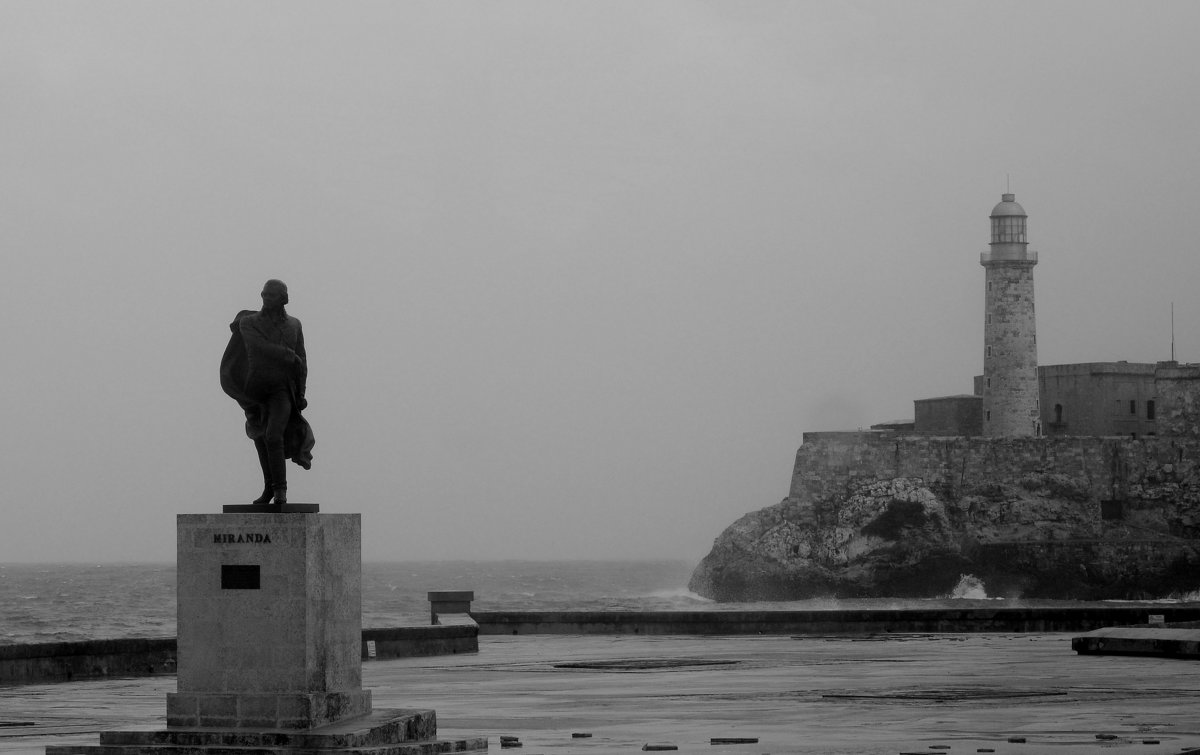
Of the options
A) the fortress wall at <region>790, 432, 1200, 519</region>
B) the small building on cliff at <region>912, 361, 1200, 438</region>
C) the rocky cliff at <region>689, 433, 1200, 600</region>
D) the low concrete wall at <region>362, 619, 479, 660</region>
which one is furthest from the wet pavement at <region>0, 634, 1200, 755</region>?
the small building on cliff at <region>912, 361, 1200, 438</region>

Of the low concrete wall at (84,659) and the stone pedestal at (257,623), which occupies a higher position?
the stone pedestal at (257,623)

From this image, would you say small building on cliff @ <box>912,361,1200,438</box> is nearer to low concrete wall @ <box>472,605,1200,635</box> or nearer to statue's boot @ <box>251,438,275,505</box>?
low concrete wall @ <box>472,605,1200,635</box>

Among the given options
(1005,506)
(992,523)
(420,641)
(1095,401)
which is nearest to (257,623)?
(420,641)

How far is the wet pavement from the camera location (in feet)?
39.7

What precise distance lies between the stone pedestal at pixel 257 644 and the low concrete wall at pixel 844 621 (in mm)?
18225

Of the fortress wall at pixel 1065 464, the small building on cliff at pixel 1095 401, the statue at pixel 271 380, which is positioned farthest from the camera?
the small building on cliff at pixel 1095 401

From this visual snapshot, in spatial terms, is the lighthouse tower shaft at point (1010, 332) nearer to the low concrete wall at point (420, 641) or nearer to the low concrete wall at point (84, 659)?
the low concrete wall at point (420, 641)

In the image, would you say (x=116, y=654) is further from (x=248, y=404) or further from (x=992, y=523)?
(x=992, y=523)

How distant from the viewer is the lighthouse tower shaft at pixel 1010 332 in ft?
308

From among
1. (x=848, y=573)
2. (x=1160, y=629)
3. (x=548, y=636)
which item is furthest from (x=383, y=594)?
(x=1160, y=629)

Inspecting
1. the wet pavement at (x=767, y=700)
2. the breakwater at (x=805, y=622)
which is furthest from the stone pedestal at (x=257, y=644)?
the breakwater at (x=805, y=622)

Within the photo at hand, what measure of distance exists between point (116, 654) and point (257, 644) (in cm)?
1082

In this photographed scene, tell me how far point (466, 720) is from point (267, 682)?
2.77m

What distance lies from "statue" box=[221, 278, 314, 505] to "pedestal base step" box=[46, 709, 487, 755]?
1604mm
